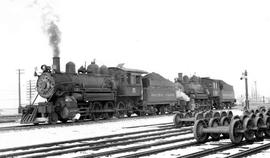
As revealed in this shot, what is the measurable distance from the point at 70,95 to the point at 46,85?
154 centimetres

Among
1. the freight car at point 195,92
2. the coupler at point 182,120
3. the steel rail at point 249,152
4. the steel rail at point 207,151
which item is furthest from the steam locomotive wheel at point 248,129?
the freight car at point 195,92

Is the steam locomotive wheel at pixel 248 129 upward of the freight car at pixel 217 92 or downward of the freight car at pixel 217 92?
downward

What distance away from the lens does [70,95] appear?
21.4 meters

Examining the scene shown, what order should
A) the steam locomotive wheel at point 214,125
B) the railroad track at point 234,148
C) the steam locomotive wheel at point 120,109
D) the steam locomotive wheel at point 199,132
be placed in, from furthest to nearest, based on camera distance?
1. the steam locomotive wheel at point 120,109
2. the steam locomotive wheel at point 214,125
3. the steam locomotive wheel at point 199,132
4. the railroad track at point 234,148

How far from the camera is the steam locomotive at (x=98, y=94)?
20328 mm

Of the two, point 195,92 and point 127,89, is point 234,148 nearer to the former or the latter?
point 127,89

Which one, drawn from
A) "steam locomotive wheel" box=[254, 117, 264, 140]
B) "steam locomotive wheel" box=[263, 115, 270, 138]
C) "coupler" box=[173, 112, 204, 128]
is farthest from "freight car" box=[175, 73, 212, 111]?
"steam locomotive wheel" box=[254, 117, 264, 140]

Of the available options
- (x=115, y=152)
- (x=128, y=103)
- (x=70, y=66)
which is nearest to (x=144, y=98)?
(x=128, y=103)

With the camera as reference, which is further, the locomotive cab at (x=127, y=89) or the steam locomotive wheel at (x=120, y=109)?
the locomotive cab at (x=127, y=89)

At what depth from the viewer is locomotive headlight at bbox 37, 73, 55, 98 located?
813 inches

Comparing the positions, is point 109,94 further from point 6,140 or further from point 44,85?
point 6,140

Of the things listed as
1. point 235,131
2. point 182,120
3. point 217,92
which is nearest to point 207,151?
point 235,131

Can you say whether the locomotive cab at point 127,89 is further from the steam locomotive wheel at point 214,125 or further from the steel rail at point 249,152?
the steel rail at point 249,152

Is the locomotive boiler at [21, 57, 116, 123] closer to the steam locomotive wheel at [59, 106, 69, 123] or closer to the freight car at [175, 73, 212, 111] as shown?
the steam locomotive wheel at [59, 106, 69, 123]
